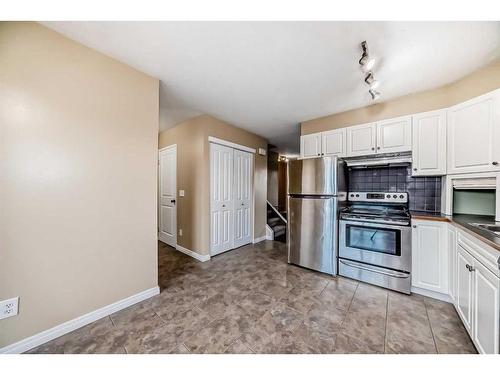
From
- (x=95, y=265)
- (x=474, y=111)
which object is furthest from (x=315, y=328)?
(x=474, y=111)

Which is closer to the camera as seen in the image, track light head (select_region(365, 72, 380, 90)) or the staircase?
track light head (select_region(365, 72, 380, 90))

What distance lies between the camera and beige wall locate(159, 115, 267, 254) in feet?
9.73

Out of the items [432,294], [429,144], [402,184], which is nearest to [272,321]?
[432,294]

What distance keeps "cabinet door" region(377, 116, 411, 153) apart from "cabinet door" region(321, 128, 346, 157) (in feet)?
1.44

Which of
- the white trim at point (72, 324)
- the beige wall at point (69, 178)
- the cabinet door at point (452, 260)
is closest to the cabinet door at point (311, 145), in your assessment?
the cabinet door at point (452, 260)

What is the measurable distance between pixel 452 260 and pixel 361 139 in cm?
165

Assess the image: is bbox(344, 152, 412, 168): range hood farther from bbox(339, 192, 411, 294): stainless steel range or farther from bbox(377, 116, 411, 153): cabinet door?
bbox(339, 192, 411, 294): stainless steel range

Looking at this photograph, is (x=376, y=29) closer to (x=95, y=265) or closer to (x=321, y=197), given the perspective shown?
(x=321, y=197)

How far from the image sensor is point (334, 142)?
9.13ft

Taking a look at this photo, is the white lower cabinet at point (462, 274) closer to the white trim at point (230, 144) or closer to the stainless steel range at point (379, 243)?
the stainless steel range at point (379, 243)

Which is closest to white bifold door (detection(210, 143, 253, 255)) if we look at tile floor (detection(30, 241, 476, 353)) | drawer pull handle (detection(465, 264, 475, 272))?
tile floor (detection(30, 241, 476, 353))

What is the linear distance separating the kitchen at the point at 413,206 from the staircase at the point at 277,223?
1564 mm

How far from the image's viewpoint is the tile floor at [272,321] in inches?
51.9
